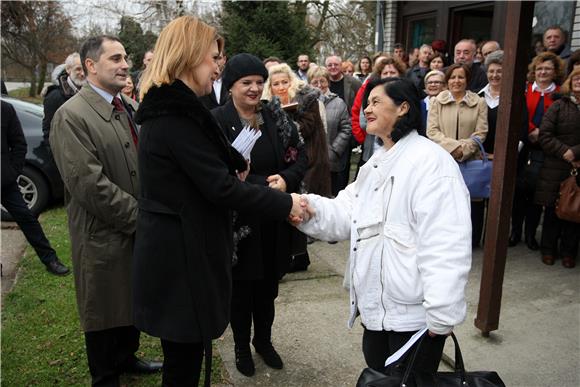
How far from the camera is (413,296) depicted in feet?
7.09

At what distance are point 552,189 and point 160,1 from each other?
19214 millimetres

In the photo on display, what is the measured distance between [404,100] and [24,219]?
4.35 meters

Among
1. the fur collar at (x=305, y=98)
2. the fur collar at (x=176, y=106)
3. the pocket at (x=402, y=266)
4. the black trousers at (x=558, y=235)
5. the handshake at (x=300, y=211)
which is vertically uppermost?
the fur collar at (x=176, y=106)

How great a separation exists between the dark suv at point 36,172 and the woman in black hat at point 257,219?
490cm

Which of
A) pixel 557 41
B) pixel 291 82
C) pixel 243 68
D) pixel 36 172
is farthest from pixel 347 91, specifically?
pixel 243 68

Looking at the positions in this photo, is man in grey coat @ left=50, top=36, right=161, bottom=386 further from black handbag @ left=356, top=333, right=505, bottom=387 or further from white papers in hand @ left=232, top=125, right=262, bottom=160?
black handbag @ left=356, top=333, right=505, bottom=387

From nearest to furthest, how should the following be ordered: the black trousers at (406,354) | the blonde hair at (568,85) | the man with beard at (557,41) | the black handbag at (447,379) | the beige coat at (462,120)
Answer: the black handbag at (447,379), the black trousers at (406,354), the blonde hair at (568,85), the beige coat at (462,120), the man with beard at (557,41)

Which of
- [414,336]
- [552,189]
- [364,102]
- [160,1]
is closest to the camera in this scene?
[414,336]

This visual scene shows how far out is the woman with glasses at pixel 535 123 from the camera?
545 centimetres

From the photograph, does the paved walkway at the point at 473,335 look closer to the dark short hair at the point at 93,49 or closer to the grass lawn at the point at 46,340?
the grass lawn at the point at 46,340

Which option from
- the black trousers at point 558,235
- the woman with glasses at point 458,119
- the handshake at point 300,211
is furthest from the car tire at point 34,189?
the black trousers at point 558,235

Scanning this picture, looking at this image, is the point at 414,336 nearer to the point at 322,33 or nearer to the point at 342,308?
the point at 342,308

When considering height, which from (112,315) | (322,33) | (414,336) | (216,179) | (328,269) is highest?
(322,33)

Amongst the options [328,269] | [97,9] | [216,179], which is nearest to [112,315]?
[216,179]
